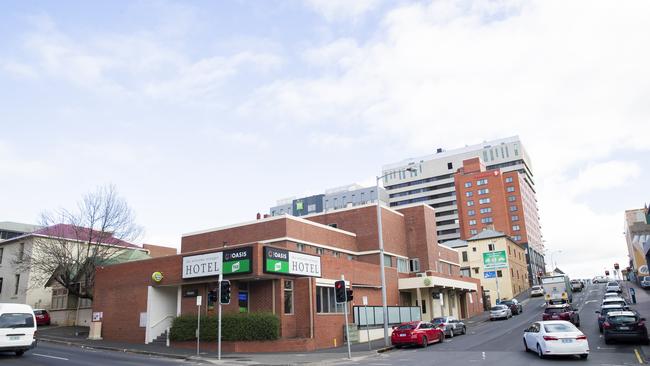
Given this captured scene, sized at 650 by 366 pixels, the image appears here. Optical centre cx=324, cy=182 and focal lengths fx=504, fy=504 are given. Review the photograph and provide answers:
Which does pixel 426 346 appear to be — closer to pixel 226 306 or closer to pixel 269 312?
pixel 269 312

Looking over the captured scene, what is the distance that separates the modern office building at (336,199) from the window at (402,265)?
9428cm

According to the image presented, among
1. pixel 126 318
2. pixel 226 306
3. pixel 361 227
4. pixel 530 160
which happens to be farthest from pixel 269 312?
pixel 530 160

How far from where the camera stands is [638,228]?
10381 centimetres

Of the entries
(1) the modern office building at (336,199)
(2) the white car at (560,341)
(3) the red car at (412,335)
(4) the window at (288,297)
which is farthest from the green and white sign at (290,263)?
(1) the modern office building at (336,199)

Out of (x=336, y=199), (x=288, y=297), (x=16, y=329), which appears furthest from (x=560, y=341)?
(x=336, y=199)

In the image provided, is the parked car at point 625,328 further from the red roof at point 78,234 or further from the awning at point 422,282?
the red roof at point 78,234

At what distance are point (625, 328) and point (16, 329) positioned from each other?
2623 centimetres

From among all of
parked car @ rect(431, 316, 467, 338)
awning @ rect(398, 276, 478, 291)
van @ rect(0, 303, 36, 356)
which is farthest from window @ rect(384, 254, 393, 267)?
van @ rect(0, 303, 36, 356)

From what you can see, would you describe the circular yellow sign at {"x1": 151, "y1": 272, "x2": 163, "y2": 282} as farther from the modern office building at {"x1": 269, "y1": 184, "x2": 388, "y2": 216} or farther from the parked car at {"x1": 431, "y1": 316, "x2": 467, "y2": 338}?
the modern office building at {"x1": 269, "y1": 184, "x2": 388, "y2": 216}

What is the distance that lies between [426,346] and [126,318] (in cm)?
1932

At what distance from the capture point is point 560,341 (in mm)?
18844

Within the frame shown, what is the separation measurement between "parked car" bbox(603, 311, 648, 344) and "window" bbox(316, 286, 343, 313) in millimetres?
15132

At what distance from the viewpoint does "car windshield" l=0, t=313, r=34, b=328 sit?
20.1m

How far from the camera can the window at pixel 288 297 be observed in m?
29.5
